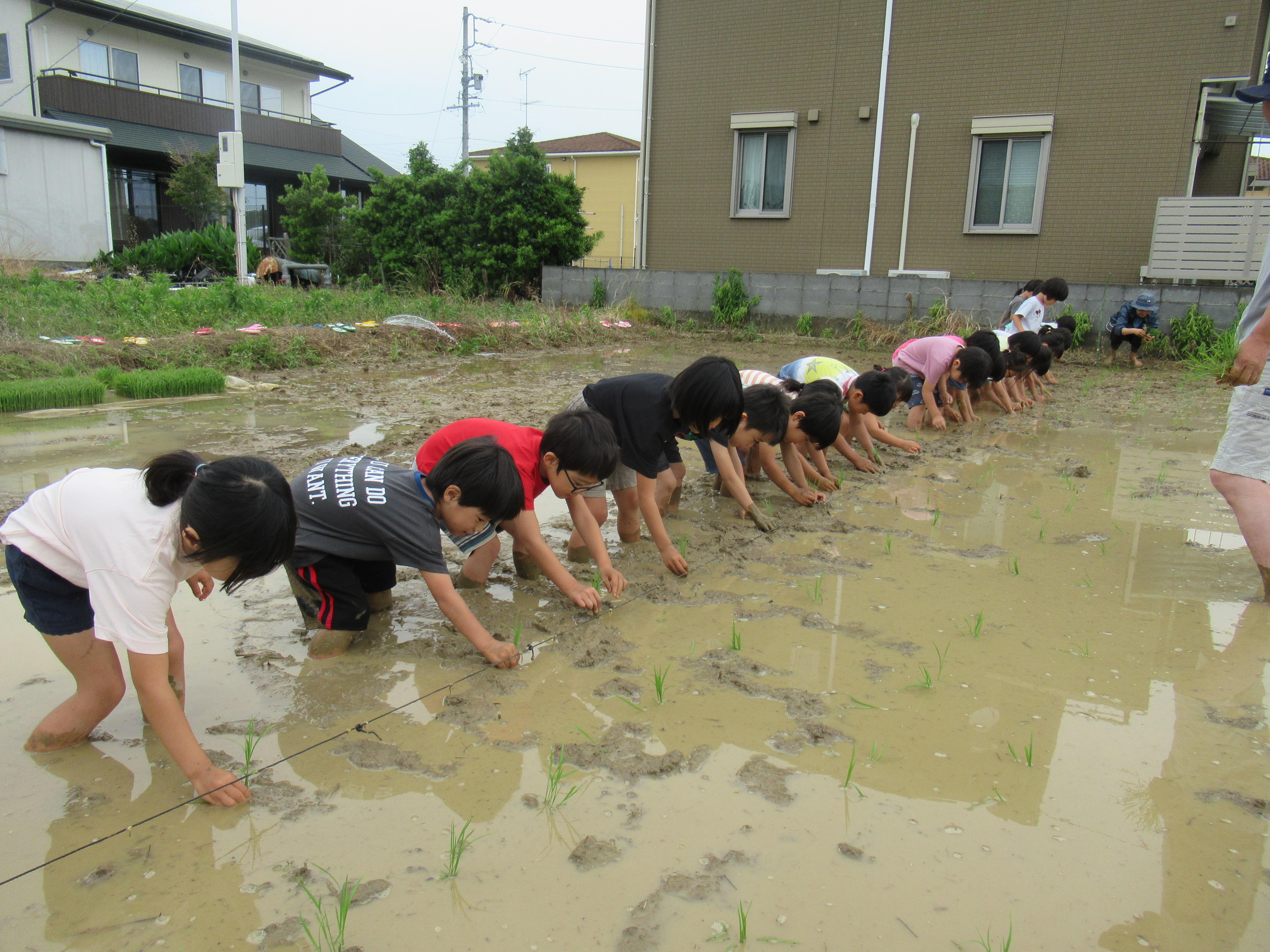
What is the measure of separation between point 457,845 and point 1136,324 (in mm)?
10572

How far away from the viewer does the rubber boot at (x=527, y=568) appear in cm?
346

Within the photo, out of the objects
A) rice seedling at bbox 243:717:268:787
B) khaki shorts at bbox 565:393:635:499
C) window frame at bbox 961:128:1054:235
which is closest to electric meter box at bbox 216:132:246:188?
window frame at bbox 961:128:1054:235

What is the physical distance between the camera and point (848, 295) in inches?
464

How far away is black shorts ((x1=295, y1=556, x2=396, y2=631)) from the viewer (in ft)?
8.96

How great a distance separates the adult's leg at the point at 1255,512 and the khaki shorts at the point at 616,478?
2330mm

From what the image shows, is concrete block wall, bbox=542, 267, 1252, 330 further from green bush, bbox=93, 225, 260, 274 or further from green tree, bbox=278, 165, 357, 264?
green tree, bbox=278, 165, 357, 264

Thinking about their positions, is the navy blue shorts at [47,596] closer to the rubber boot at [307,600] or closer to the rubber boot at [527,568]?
the rubber boot at [307,600]

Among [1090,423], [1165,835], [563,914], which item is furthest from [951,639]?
[1090,423]

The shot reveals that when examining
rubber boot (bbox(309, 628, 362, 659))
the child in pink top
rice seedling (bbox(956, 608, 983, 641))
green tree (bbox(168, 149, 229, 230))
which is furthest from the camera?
green tree (bbox(168, 149, 229, 230))

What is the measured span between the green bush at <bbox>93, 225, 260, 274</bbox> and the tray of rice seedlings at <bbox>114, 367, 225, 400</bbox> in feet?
30.9

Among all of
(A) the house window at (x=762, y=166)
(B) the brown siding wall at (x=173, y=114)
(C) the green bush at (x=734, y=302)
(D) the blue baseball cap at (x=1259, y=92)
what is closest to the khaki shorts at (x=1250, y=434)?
(D) the blue baseball cap at (x=1259, y=92)

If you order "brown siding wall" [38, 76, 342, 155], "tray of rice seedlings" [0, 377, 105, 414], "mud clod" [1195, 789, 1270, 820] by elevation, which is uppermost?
"brown siding wall" [38, 76, 342, 155]

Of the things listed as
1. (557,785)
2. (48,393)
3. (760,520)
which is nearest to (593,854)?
(557,785)

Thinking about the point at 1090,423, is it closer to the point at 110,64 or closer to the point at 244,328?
the point at 244,328
